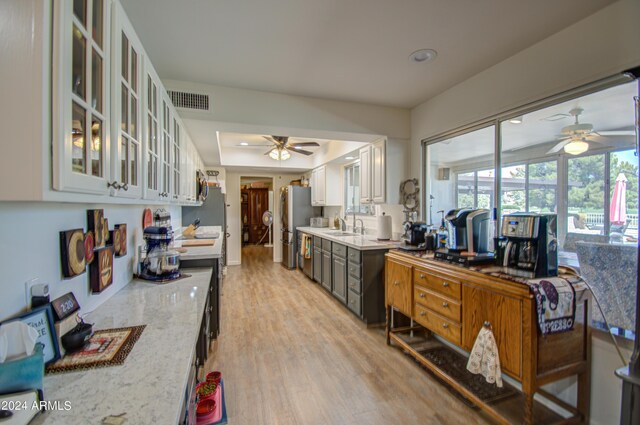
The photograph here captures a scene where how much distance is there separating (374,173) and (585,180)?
2.21 metres

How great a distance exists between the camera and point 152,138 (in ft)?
5.74

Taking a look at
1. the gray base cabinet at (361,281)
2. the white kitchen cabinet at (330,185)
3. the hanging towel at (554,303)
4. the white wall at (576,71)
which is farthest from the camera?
the white kitchen cabinet at (330,185)

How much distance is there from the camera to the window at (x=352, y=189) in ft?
17.2

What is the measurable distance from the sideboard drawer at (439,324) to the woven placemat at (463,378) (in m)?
0.36

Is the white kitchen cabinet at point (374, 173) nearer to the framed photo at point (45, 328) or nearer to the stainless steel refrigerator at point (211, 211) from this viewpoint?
the stainless steel refrigerator at point (211, 211)

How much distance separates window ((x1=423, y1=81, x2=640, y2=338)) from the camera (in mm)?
1736

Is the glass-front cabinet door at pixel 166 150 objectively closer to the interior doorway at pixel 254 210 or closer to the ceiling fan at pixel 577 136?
the ceiling fan at pixel 577 136

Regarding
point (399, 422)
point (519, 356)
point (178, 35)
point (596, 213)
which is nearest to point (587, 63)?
point (596, 213)

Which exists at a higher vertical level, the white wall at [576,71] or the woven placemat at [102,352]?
the white wall at [576,71]

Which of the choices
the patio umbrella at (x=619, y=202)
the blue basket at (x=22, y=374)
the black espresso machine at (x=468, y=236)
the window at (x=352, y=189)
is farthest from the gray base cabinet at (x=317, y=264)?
the blue basket at (x=22, y=374)

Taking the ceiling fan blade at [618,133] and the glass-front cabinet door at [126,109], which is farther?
the ceiling fan blade at [618,133]

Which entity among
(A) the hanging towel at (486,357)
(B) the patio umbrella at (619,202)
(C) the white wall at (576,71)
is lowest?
(A) the hanging towel at (486,357)

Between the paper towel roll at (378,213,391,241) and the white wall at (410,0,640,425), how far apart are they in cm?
143

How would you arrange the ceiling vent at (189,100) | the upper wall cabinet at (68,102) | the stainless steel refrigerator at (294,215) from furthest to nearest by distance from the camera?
the stainless steel refrigerator at (294,215)
the ceiling vent at (189,100)
the upper wall cabinet at (68,102)
